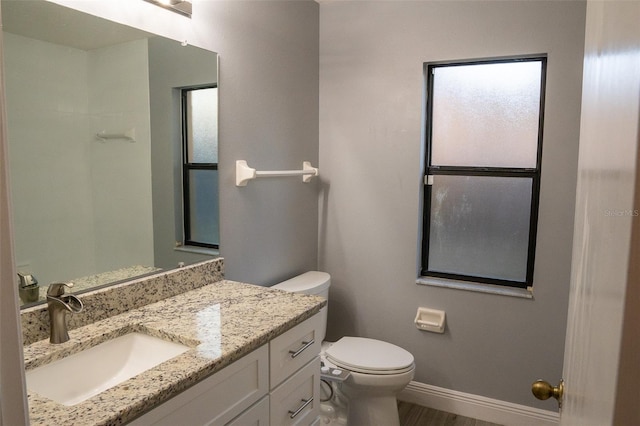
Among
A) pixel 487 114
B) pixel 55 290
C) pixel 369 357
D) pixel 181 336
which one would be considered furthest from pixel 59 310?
pixel 487 114

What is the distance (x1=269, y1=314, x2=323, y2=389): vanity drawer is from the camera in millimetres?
1437

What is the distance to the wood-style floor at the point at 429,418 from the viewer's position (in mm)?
2486

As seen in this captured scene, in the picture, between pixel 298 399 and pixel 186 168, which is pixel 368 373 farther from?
pixel 186 168

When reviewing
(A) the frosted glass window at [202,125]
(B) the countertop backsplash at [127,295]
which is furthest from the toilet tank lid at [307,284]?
(A) the frosted glass window at [202,125]

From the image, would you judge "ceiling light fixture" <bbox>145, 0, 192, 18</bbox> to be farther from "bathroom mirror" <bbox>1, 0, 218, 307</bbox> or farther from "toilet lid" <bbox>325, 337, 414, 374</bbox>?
"toilet lid" <bbox>325, 337, 414, 374</bbox>

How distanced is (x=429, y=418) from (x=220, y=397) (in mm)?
1736

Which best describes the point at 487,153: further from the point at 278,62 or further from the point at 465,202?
the point at 278,62

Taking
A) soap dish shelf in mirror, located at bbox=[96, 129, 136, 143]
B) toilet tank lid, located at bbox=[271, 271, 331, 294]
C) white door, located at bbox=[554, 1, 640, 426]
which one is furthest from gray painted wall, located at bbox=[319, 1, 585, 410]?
white door, located at bbox=[554, 1, 640, 426]

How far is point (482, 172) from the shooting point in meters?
2.49

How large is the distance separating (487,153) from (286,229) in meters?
1.22

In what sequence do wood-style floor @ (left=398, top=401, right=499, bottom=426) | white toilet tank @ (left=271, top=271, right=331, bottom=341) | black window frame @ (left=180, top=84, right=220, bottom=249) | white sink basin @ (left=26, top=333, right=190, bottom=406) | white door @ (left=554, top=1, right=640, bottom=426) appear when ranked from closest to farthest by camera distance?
white door @ (left=554, top=1, right=640, bottom=426), white sink basin @ (left=26, top=333, right=190, bottom=406), black window frame @ (left=180, top=84, right=220, bottom=249), white toilet tank @ (left=271, top=271, right=331, bottom=341), wood-style floor @ (left=398, top=401, right=499, bottom=426)

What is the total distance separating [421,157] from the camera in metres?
2.57

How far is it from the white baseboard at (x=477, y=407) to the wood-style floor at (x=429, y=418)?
0.10 feet

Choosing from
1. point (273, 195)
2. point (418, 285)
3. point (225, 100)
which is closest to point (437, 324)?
point (418, 285)
